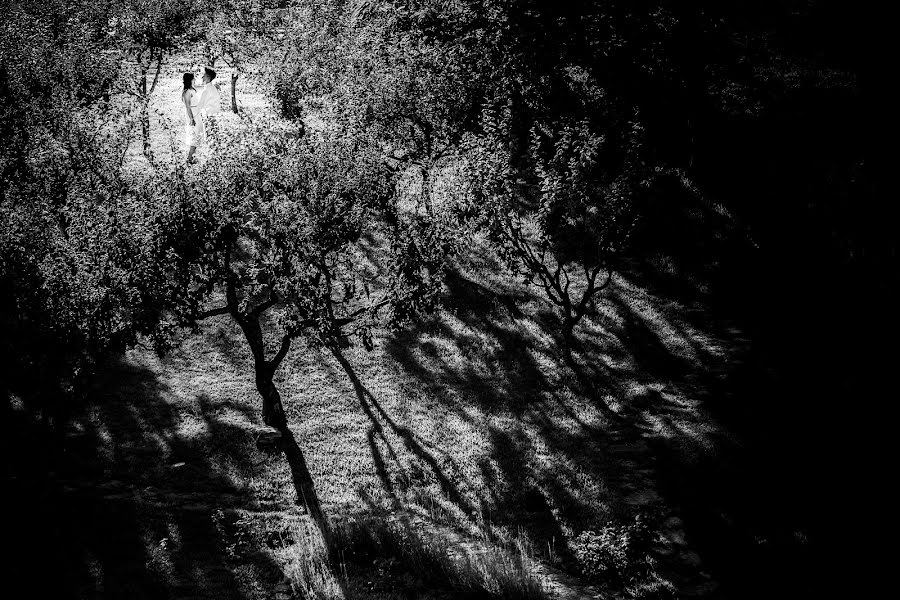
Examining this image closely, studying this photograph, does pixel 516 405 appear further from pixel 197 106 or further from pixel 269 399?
pixel 197 106

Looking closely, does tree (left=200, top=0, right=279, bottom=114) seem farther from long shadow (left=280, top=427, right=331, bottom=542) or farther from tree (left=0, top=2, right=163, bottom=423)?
long shadow (left=280, top=427, right=331, bottom=542)

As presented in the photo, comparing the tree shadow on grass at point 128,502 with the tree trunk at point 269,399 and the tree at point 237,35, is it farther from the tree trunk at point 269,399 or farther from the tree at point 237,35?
the tree at point 237,35

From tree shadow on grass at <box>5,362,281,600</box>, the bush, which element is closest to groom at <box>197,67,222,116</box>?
tree shadow on grass at <box>5,362,281,600</box>

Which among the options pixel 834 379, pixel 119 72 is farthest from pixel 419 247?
pixel 119 72

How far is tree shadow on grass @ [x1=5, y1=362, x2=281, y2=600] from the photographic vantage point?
456 inches

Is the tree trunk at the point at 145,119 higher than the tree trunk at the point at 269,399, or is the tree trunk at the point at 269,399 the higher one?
the tree trunk at the point at 145,119

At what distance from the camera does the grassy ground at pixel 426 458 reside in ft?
39.1

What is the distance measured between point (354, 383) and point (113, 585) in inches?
285

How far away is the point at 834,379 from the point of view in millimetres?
16438

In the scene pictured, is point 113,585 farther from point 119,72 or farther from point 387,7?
point 119,72

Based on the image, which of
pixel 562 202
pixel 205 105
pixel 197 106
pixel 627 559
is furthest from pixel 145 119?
pixel 627 559

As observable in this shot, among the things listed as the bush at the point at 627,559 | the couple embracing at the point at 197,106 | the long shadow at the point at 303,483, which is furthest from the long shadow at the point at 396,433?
the couple embracing at the point at 197,106

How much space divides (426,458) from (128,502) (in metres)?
5.68

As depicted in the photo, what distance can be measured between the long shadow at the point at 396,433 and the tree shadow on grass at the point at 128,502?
2.84 m
